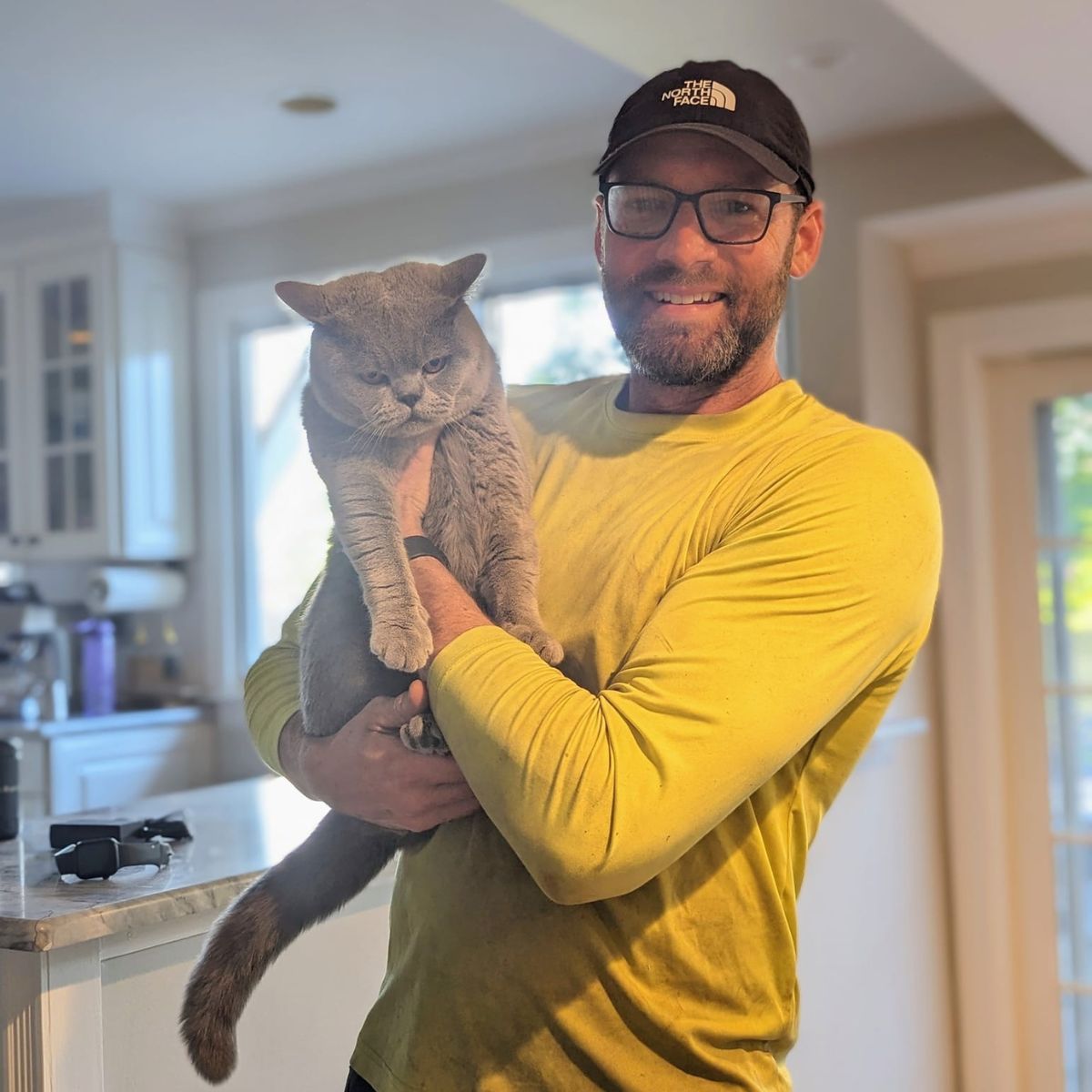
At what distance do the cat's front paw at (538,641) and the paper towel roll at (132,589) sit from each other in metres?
3.32

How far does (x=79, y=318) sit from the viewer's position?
4.05 metres

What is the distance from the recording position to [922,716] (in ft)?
10.8

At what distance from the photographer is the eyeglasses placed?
95cm

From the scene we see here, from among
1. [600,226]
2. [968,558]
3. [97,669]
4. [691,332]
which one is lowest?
[97,669]

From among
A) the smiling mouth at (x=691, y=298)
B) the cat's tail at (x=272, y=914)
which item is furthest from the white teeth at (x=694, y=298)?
the cat's tail at (x=272, y=914)

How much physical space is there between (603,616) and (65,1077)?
865 millimetres

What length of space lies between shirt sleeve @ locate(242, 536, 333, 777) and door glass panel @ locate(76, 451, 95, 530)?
10.3 feet

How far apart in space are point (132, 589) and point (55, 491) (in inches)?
16.3

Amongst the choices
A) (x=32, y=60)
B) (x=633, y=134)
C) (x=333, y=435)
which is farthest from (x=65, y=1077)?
(x=32, y=60)

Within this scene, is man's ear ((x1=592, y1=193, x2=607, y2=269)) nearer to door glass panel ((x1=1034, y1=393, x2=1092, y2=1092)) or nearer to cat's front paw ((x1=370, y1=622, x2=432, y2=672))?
cat's front paw ((x1=370, y1=622, x2=432, y2=672))

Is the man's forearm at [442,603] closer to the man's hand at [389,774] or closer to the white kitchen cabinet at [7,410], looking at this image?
the man's hand at [389,774]

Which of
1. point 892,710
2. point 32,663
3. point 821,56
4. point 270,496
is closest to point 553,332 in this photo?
point 270,496

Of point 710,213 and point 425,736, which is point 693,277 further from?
point 425,736

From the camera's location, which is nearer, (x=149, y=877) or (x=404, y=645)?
(x=404, y=645)
